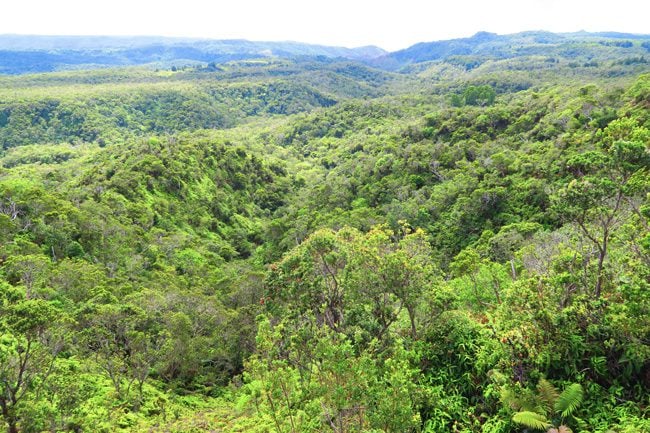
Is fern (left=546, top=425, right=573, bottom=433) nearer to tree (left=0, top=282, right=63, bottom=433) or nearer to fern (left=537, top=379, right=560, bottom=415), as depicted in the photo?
fern (left=537, top=379, right=560, bottom=415)

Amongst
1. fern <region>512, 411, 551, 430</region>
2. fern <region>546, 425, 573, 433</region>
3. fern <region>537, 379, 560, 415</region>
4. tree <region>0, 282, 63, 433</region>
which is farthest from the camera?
tree <region>0, 282, 63, 433</region>

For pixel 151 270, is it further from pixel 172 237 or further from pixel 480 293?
pixel 480 293

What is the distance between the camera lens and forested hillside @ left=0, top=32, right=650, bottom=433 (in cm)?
1070

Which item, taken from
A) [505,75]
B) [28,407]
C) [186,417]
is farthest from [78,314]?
[505,75]

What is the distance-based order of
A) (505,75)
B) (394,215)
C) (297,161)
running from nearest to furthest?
1. (394,215)
2. (297,161)
3. (505,75)

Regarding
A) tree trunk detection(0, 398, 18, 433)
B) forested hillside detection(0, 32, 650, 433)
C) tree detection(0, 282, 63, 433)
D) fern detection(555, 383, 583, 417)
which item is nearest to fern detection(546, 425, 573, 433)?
forested hillside detection(0, 32, 650, 433)

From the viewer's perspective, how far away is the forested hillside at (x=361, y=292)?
35.1 ft

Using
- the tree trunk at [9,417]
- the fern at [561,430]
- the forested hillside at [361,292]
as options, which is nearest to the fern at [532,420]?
the forested hillside at [361,292]

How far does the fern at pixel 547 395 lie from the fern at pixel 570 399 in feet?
0.81

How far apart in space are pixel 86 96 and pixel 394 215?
6649 inches

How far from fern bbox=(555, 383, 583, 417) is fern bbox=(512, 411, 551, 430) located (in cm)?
51

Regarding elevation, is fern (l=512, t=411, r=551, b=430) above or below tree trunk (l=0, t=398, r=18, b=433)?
above

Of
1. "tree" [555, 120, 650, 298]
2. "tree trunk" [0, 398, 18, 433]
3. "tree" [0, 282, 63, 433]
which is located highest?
"tree" [555, 120, 650, 298]

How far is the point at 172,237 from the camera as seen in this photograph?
176ft
